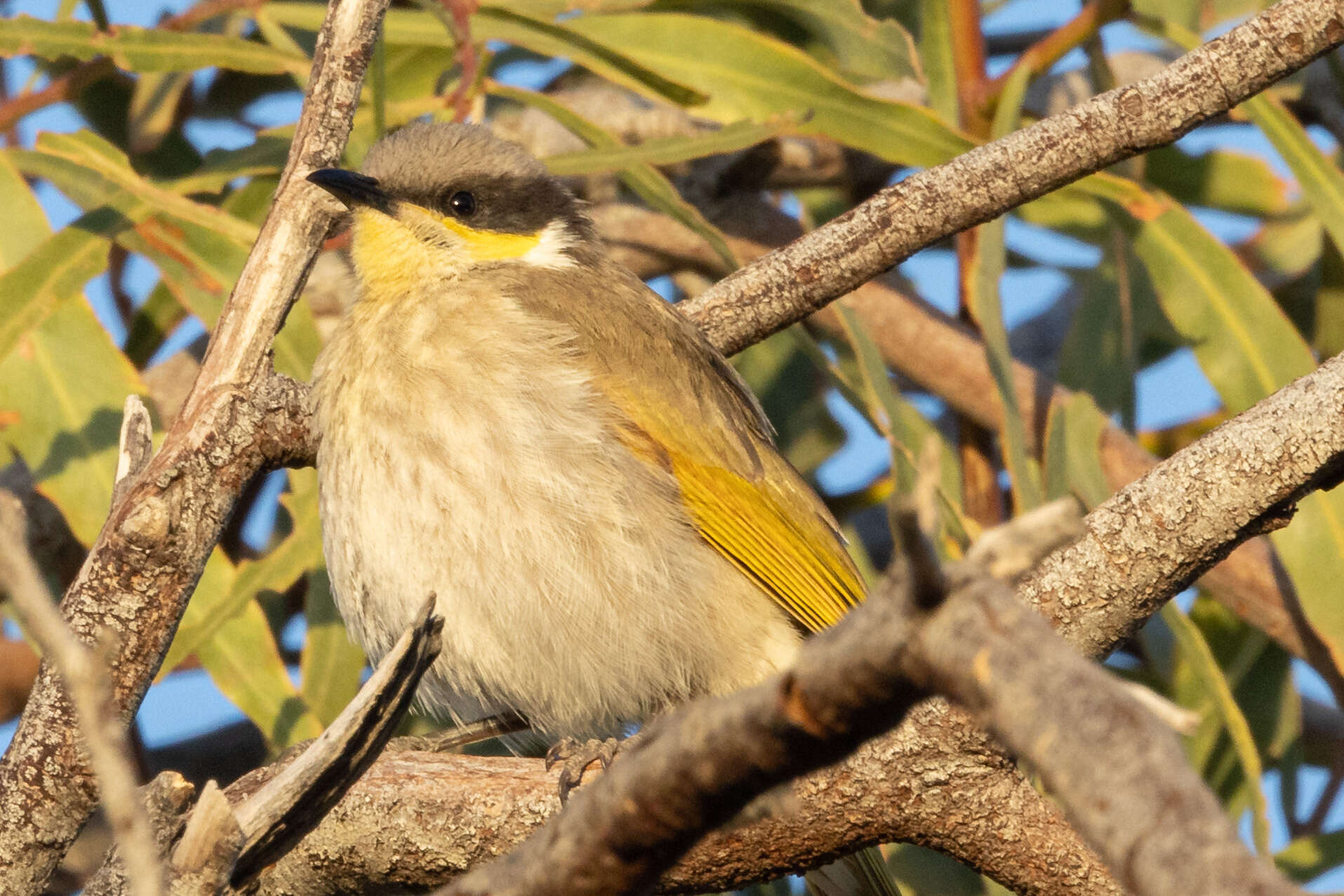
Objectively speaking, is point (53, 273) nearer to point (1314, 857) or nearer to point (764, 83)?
point (764, 83)

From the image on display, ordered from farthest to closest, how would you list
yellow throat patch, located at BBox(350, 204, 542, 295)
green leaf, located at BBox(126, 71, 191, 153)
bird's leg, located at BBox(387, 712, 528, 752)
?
green leaf, located at BBox(126, 71, 191, 153) → yellow throat patch, located at BBox(350, 204, 542, 295) → bird's leg, located at BBox(387, 712, 528, 752)

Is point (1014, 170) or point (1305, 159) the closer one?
point (1014, 170)

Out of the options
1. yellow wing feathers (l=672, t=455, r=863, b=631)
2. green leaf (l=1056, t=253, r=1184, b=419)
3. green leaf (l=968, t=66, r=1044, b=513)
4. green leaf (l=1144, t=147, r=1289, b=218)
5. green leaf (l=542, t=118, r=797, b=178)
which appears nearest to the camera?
yellow wing feathers (l=672, t=455, r=863, b=631)

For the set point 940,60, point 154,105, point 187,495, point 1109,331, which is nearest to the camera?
point 187,495

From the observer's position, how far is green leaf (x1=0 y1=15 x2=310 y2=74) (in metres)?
4.14

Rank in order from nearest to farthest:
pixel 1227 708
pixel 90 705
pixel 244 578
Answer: pixel 90 705
pixel 244 578
pixel 1227 708

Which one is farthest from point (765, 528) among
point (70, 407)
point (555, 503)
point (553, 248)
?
point (70, 407)

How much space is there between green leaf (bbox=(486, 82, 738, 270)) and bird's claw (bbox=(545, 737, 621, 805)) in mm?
1550

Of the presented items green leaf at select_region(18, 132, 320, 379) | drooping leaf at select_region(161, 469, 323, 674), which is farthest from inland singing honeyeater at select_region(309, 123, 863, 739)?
drooping leaf at select_region(161, 469, 323, 674)

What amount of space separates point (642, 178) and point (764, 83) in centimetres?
51

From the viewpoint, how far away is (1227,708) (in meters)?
3.96

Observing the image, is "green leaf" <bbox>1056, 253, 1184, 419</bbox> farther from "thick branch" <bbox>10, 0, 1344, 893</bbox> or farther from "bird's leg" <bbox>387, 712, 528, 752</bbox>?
"bird's leg" <bbox>387, 712, 528, 752</bbox>

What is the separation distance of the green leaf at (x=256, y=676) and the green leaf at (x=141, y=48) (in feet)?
5.11

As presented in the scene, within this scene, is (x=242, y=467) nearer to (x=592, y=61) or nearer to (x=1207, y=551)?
(x=1207, y=551)
